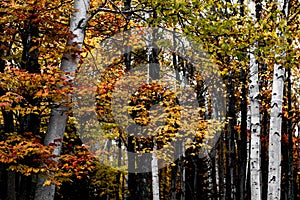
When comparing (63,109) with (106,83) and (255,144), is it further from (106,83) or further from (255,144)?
(255,144)

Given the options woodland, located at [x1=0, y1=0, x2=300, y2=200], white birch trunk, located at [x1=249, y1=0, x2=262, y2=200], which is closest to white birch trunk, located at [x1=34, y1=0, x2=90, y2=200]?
woodland, located at [x1=0, y1=0, x2=300, y2=200]

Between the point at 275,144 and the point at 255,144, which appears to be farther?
the point at 255,144

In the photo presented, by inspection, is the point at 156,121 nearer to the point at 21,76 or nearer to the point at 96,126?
the point at 96,126

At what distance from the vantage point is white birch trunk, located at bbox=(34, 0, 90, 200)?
661cm

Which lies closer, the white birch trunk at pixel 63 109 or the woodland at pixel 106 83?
the woodland at pixel 106 83

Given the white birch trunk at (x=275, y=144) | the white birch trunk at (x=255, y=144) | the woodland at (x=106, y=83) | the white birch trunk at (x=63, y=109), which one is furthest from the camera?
the white birch trunk at (x=255, y=144)

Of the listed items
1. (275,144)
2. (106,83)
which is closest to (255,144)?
(275,144)

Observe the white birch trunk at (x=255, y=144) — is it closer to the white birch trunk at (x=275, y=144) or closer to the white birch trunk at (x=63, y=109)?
the white birch trunk at (x=275, y=144)

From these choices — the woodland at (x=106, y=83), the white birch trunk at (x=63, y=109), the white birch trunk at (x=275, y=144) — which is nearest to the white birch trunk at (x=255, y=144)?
the woodland at (x=106, y=83)

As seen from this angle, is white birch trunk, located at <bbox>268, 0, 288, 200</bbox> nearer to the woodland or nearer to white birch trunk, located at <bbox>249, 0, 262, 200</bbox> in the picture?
the woodland

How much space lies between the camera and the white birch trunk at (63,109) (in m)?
6.61

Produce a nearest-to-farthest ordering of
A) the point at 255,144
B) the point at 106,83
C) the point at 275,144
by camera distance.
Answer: the point at 275,144 < the point at 255,144 < the point at 106,83

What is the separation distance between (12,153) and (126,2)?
23.8ft

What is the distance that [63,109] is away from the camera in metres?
6.89
